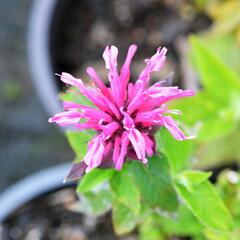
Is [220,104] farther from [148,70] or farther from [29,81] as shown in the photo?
[29,81]

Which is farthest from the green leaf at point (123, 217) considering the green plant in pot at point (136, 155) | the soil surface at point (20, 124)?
the soil surface at point (20, 124)

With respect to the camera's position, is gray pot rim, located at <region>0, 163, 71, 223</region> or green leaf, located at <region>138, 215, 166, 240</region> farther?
gray pot rim, located at <region>0, 163, 71, 223</region>

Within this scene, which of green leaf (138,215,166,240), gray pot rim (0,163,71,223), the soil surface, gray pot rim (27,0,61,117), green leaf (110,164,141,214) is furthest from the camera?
the soil surface

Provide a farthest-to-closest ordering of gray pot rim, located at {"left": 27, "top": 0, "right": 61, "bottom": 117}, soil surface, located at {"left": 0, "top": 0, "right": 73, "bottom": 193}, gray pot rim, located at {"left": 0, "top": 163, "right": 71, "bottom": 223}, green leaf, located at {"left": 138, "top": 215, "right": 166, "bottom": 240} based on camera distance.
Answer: soil surface, located at {"left": 0, "top": 0, "right": 73, "bottom": 193} → gray pot rim, located at {"left": 27, "top": 0, "right": 61, "bottom": 117} → gray pot rim, located at {"left": 0, "top": 163, "right": 71, "bottom": 223} → green leaf, located at {"left": 138, "top": 215, "right": 166, "bottom": 240}

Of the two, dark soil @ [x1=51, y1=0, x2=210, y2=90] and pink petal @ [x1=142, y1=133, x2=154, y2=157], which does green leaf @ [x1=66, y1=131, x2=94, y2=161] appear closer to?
pink petal @ [x1=142, y1=133, x2=154, y2=157]

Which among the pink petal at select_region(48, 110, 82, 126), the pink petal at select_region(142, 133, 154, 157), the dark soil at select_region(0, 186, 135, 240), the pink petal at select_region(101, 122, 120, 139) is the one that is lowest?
the dark soil at select_region(0, 186, 135, 240)

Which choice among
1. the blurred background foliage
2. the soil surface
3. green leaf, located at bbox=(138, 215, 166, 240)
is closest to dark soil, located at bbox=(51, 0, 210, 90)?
the blurred background foliage

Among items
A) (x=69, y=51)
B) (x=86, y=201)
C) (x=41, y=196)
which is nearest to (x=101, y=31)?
(x=69, y=51)

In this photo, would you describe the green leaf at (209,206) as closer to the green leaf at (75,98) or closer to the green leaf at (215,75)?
the green leaf at (75,98)
